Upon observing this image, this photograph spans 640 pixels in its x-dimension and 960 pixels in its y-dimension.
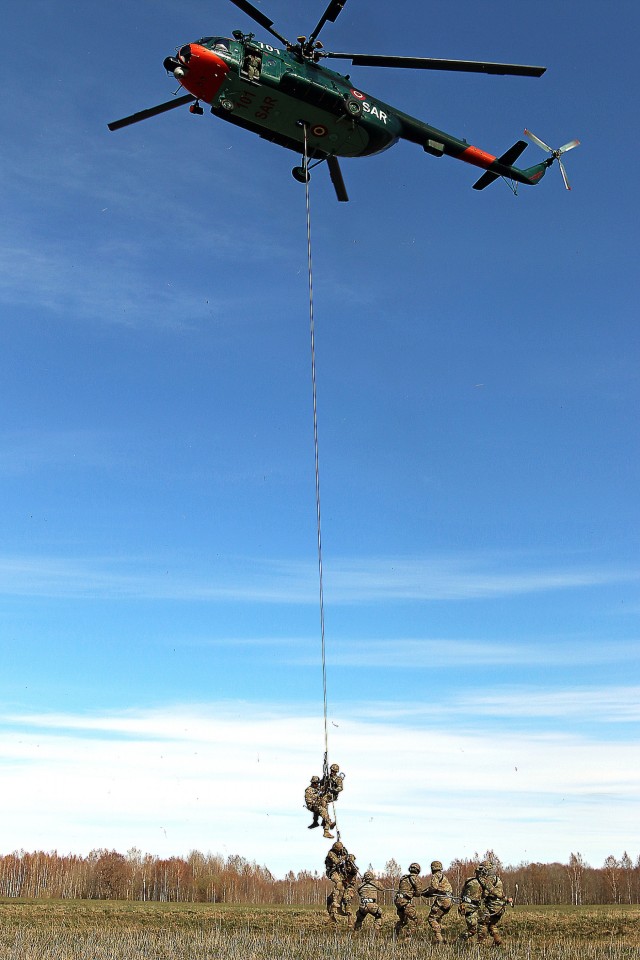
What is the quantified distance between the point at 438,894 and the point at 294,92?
58.7 feet

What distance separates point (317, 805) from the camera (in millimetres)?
16922

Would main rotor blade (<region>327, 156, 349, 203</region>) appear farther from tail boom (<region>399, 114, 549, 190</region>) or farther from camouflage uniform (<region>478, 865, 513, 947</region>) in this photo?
camouflage uniform (<region>478, 865, 513, 947</region>)

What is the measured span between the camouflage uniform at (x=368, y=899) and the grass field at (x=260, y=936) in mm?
414

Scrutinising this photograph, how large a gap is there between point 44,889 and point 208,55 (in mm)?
77106

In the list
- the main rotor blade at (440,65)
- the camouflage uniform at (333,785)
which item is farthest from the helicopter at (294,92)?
the camouflage uniform at (333,785)

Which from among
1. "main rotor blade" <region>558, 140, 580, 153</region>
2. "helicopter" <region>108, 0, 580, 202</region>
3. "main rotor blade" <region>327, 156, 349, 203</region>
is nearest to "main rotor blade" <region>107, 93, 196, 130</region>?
"helicopter" <region>108, 0, 580, 202</region>

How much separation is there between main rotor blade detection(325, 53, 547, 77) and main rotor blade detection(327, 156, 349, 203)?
→ 2297mm

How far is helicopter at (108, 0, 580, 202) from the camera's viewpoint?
17875 mm

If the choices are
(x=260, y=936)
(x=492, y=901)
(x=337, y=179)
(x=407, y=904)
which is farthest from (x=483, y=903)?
(x=337, y=179)

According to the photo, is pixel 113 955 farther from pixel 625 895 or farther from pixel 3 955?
pixel 625 895

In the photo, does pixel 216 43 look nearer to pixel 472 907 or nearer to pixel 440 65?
pixel 440 65

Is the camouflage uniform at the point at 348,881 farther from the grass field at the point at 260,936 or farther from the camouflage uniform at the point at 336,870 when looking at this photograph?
the grass field at the point at 260,936

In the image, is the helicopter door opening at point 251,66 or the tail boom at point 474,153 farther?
the tail boom at point 474,153

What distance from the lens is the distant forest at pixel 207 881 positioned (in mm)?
62781
